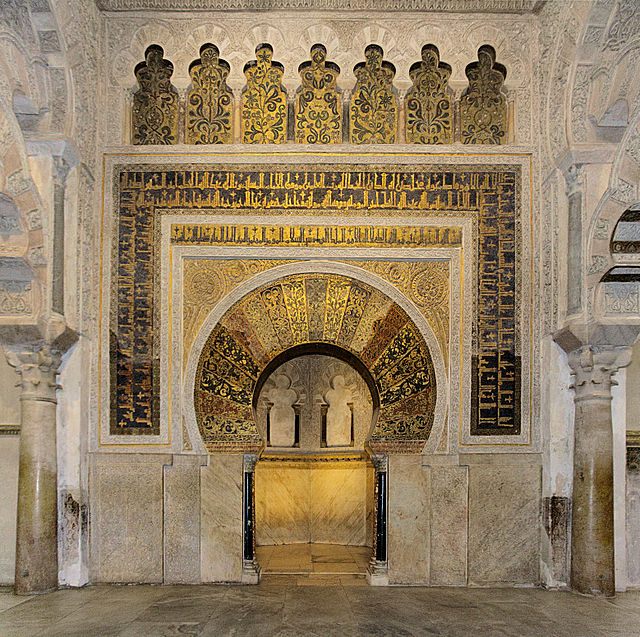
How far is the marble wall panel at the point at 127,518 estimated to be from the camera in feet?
21.0

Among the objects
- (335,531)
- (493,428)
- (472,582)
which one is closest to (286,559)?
(335,531)

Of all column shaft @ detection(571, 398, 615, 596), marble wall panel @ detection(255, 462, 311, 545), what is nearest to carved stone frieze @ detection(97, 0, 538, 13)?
column shaft @ detection(571, 398, 615, 596)

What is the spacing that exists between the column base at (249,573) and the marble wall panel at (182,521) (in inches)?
13.6

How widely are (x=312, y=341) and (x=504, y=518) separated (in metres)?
1.99

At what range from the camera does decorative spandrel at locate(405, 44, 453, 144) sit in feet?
22.4

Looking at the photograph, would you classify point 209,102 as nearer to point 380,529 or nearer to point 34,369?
point 34,369

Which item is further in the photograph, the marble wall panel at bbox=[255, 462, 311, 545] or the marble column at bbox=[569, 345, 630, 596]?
the marble wall panel at bbox=[255, 462, 311, 545]

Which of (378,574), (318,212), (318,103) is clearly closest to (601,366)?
(378,574)

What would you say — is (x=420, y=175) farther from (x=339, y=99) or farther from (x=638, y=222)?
(x=638, y=222)

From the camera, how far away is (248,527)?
21.4ft

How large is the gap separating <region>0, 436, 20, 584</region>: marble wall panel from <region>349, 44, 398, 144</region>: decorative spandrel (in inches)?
143

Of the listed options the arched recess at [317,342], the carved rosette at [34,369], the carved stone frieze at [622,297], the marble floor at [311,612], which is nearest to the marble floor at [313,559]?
the marble floor at [311,612]

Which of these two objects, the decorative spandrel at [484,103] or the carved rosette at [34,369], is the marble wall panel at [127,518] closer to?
the carved rosette at [34,369]

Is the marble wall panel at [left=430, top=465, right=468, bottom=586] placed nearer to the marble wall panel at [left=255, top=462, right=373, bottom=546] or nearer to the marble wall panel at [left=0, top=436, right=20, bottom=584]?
the marble wall panel at [left=255, top=462, right=373, bottom=546]
